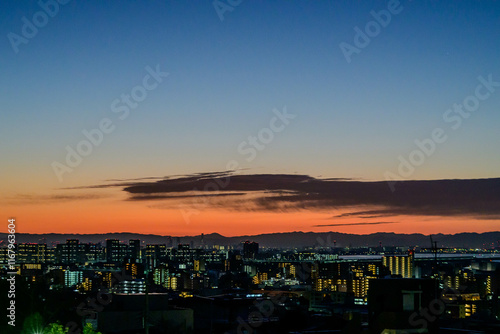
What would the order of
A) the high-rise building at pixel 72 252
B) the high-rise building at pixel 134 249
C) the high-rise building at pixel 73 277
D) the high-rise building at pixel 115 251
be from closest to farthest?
the high-rise building at pixel 73 277, the high-rise building at pixel 72 252, the high-rise building at pixel 134 249, the high-rise building at pixel 115 251

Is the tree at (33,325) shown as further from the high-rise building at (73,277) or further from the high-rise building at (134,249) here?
the high-rise building at (134,249)

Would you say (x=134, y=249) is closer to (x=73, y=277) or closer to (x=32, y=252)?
(x=32, y=252)

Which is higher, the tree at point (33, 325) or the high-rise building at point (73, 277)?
the tree at point (33, 325)

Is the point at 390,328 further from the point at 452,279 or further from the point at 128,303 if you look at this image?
the point at 452,279

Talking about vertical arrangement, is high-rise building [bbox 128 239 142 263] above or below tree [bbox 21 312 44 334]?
below

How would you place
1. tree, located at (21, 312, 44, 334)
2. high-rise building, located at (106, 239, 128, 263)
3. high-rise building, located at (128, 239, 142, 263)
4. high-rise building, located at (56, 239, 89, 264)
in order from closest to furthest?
tree, located at (21, 312, 44, 334) < high-rise building, located at (56, 239, 89, 264) < high-rise building, located at (128, 239, 142, 263) < high-rise building, located at (106, 239, 128, 263)

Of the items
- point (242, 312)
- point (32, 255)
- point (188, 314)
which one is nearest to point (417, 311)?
point (188, 314)

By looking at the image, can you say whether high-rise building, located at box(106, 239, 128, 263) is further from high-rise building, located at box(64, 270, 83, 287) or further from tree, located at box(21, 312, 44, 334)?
tree, located at box(21, 312, 44, 334)

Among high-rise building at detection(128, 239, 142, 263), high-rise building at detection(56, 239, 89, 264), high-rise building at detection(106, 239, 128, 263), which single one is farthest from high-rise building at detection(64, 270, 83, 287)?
high-rise building at detection(106, 239, 128, 263)

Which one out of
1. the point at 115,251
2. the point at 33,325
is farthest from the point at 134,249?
the point at 33,325

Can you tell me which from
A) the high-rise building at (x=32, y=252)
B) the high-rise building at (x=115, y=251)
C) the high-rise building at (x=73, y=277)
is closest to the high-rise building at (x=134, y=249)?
the high-rise building at (x=115, y=251)

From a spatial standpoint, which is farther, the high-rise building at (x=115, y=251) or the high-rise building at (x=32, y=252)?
the high-rise building at (x=115, y=251)
